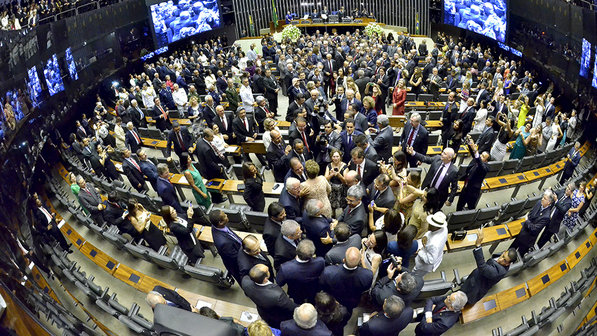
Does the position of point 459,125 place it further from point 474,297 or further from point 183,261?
point 183,261

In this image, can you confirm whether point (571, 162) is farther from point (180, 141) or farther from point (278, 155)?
point (180, 141)

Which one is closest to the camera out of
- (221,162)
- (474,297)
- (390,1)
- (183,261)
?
(474,297)

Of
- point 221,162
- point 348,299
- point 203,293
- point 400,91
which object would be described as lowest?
point 203,293

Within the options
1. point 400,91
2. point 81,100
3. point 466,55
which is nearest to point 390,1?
point 466,55

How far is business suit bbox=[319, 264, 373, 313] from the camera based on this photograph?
317 cm

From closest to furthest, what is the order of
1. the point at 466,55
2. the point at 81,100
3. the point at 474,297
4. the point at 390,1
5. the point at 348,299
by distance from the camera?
the point at 348,299, the point at 474,297, the point at 81,100, the point at 466,55, the point at 390,1

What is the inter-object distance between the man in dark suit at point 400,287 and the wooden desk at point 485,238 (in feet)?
5.52

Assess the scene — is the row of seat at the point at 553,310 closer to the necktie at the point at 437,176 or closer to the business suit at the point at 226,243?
the necktie at the point at 437,176

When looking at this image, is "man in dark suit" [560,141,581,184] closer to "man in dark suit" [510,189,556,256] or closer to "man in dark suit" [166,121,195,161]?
"man in dark suit" [510,189,556,256]

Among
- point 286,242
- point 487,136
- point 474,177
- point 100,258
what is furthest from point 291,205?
point 487,136

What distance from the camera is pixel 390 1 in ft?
74.9

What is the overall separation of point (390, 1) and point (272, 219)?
23385 millimetres

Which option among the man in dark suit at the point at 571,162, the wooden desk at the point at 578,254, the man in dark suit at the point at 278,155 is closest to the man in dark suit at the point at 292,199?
the man in dark suit at the point at 278,155

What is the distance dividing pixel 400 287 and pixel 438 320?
606 millimetres
